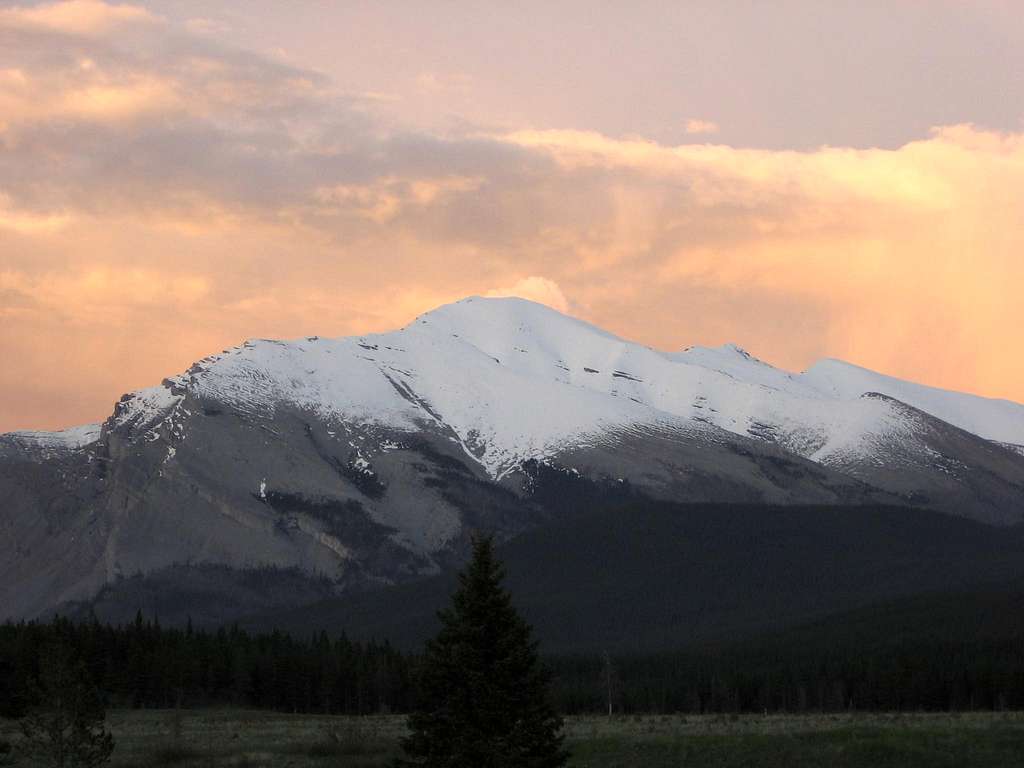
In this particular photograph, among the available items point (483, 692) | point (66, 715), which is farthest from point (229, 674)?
point (483, 692)

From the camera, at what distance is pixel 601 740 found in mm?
88438

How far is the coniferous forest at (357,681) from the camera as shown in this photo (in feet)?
477

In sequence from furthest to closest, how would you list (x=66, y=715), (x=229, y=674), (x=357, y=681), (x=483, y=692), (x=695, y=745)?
(x=357, y=681)
(x=229, y=674)
(x=695, y=745)
(x=66, y=715)
(x=483, y=692)

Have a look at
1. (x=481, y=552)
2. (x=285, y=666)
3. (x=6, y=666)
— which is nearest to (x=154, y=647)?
(x=285, y=666)

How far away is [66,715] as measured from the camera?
57.0 m

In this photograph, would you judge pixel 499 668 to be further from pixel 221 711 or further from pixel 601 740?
pixel 221 711

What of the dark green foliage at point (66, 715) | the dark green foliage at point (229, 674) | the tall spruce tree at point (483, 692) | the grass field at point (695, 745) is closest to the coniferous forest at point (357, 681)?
the dark green foliage at point (229, 674)

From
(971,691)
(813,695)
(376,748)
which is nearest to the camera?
(376,748)

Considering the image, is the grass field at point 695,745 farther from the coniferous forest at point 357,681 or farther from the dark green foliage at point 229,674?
the dark green foliage at point 229,674

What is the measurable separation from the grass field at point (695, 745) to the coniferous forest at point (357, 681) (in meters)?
31.2

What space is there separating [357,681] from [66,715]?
346ft

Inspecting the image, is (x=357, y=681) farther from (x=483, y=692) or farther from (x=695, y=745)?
(x=483, y=692)

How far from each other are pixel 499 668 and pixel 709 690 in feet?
476

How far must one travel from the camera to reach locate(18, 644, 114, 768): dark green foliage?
56.4m
